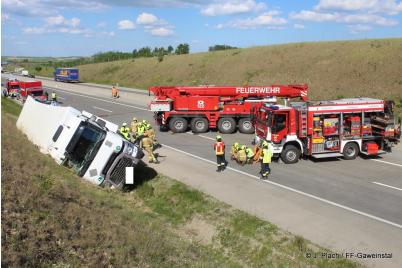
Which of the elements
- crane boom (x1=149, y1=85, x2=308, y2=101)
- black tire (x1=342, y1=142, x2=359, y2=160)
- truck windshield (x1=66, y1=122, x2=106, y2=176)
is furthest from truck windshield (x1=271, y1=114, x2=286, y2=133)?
truck windshield (x1=66, y1=122, x2=106, y2=176)

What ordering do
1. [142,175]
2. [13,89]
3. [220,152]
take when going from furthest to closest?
1. [13,89]
2. [142,175]
3. [220,152]

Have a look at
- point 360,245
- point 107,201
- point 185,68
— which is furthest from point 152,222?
point 185,68

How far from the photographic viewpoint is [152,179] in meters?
15.7

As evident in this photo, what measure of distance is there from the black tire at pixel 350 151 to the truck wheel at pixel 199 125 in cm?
866

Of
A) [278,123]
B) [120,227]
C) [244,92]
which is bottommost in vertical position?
[120,227]

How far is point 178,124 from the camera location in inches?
957

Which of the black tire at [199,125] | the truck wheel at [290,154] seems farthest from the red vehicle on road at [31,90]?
the truck wheel at [290,154]

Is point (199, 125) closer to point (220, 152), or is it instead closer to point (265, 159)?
point (220, 152)

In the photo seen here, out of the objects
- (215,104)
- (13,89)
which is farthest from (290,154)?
(13,89)

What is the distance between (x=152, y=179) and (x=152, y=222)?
4254mm

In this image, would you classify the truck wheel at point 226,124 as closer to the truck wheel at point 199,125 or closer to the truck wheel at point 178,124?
the truck wheel at point 199,125

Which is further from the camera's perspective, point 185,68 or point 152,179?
point 185,68

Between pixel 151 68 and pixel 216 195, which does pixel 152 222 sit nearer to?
pixel 216 195

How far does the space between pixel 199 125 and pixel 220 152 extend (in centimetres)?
836
